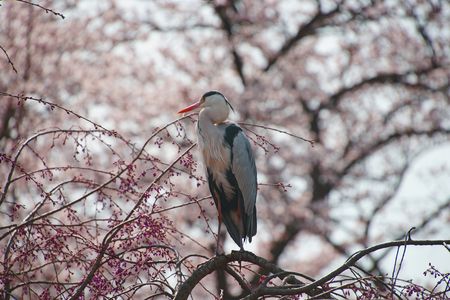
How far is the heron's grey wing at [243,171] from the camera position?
180 inches

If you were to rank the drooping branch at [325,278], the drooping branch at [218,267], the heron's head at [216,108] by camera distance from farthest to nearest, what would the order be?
the heron's head at [216,108] → the drooping branch at [218,267] → the drooping branch at [325,278]

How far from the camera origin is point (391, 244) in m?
2.86

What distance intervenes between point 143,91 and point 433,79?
413 cm

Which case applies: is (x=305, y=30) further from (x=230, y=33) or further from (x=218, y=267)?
(x=218, y=267)

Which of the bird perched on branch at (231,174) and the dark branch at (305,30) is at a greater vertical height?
the dark branch at (305,30)

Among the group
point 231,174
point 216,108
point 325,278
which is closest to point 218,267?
point 325,278

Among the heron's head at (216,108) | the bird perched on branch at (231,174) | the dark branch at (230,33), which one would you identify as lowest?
the bird perched on branch at (231,174)

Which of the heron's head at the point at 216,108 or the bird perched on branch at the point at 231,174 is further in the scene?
the heron's head at the point at 216,108

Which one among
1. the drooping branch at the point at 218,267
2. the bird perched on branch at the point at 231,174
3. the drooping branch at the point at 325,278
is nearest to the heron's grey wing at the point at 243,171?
the bird perched on branch at the point at 231,174

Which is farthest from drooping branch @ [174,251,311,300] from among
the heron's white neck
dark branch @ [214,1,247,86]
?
dark branch @ [214,1,247,86]

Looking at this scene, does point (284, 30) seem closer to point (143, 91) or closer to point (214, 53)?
point (214, 53)

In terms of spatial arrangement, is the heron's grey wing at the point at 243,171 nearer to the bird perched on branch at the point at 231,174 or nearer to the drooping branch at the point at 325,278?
the bird perched on branch at the point at 231,174

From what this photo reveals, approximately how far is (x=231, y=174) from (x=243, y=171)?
0.06m

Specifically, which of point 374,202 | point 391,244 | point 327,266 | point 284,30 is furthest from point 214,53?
point 391,244
